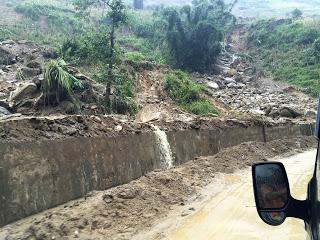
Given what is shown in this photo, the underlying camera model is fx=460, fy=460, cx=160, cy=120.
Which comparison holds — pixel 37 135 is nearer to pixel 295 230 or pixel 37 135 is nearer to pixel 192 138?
pixel 295 230

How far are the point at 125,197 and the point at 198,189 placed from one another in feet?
8.82

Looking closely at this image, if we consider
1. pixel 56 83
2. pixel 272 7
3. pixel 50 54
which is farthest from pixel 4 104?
pixel 272 7

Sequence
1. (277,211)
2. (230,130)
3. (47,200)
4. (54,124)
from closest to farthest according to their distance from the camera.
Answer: (277,211) → (47,200) → (54,124) → (230,130)

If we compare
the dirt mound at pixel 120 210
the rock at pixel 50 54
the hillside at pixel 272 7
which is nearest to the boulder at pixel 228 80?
the rock at pixel 50 54

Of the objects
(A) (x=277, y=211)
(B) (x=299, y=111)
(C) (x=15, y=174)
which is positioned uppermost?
(A) (x=277, y=211)

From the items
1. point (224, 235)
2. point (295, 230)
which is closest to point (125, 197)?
point (224, 235)

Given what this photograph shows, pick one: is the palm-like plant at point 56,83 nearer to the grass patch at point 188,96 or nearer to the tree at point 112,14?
the tree at point 112,14

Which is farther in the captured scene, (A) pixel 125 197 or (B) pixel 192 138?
(B) pixel 192 138

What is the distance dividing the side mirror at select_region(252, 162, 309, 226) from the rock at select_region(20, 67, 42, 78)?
57.0 feet

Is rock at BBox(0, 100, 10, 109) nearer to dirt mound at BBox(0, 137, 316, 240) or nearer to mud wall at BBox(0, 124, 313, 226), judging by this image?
mud wall at BBox(0, 124, 313, 226)

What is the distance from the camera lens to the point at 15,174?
776 cm

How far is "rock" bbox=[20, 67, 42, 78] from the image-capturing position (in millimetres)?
18823

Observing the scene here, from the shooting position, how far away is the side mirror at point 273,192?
8.22 feet

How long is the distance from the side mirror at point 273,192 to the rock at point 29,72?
1736 cm
